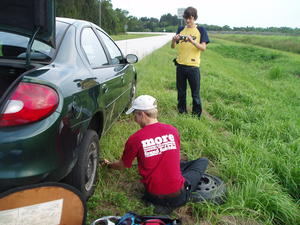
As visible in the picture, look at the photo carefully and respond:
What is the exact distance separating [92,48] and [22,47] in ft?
2.64

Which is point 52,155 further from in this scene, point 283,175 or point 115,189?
point 283,175

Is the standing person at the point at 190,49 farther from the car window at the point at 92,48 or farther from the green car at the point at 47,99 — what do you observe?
the green car at the point at 47,99

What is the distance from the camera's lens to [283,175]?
345 cm

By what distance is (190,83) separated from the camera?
5164 mm

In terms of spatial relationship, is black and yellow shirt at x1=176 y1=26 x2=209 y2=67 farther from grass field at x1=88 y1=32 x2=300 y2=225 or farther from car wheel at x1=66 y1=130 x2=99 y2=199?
car wheel at x1=66 y1=130 x2=99 y2=199

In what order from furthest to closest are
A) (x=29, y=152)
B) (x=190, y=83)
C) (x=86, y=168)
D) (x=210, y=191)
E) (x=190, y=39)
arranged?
(x=190, y=83)
(x=190, y=39)
(x=210, y=191)
(x=86, y=168)
(x=29, y=152)

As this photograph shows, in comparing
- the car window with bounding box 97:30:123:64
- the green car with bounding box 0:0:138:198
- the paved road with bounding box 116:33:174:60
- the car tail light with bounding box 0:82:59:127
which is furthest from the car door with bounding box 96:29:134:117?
the paved road with bounding box 116:33:174:60

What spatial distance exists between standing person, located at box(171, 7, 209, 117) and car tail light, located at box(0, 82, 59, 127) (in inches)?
131

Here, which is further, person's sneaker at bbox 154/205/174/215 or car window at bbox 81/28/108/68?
car window at bbox 81/28/108/68

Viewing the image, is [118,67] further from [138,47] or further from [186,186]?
[138,47]

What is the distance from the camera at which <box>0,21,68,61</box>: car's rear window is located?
2.37 meters

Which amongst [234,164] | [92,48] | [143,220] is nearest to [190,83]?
[234,164]

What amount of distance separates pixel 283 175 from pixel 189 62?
2.34 metres

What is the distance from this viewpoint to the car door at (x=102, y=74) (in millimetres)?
2809
